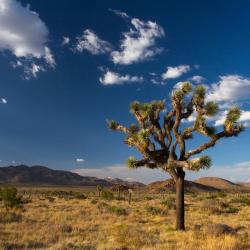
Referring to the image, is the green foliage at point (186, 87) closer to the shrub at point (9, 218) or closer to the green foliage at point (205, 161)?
the green foliage at point (205, 161)

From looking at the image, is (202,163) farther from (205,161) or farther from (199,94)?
(199,94)

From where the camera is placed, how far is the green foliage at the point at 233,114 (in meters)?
16.1

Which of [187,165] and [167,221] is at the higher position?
[187,165]

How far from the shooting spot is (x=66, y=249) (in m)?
11.6

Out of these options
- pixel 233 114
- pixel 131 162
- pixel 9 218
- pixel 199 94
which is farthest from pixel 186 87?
pixel 9 218

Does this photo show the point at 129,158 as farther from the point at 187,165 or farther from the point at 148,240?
the point at 148,240

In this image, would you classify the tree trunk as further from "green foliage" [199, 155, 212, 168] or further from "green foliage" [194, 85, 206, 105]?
"green foliage" [194, 85, 206, 105]

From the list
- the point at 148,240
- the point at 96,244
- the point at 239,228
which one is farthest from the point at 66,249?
the point at 239,228

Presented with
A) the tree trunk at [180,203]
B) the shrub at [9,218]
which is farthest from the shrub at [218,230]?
the shrub at [9,218]

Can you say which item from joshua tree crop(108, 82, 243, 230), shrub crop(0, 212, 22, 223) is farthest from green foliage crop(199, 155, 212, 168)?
shrub crop(0, 212, 22, 223)

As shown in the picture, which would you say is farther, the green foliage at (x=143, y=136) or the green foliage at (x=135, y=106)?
the green foliage at (x=135, y=106)

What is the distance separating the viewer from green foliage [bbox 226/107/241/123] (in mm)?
16078

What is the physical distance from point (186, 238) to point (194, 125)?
194 inches

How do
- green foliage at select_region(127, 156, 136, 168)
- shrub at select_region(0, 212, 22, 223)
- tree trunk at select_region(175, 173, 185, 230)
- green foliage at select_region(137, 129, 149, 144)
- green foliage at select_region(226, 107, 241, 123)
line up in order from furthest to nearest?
shrub at select_region(0, 212, 22, 223), green foliage at select_region(127, 156, 136, 168), green foliage at select_region(137, 129, 149, 144), tree trunk at select_region(175, 173, 185, 230), green foliage at select_region(226, 107, 241, 123)
